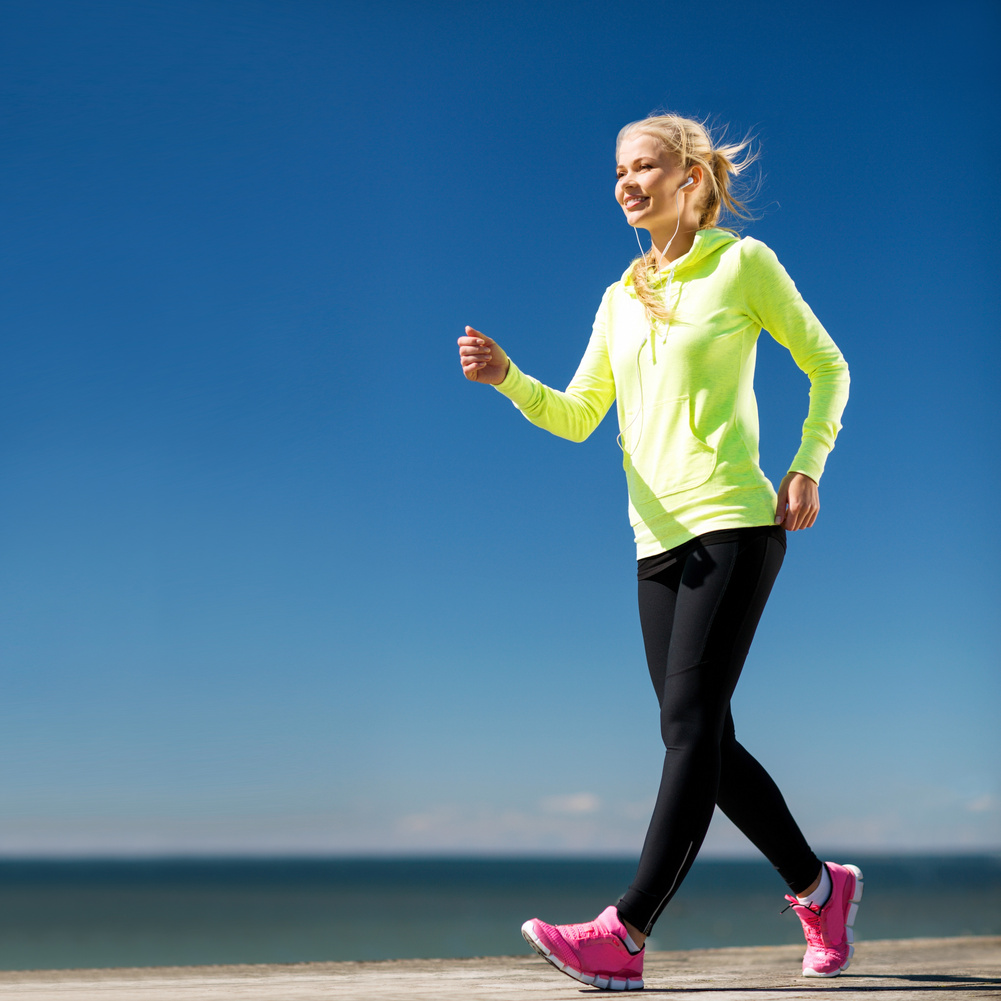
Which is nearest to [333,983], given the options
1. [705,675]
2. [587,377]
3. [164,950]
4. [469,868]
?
[705,675]

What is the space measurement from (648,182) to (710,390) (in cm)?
56

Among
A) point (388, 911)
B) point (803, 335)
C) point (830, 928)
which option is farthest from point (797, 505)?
point (388, 911)

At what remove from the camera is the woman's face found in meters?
2.27

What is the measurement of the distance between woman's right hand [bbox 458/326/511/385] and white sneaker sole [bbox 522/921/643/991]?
47.6 inches

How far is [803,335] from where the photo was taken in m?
2.20

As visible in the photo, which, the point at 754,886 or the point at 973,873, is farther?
the point at 973,873

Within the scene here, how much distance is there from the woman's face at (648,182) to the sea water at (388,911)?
10.2 metres

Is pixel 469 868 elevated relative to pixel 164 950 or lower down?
lower down

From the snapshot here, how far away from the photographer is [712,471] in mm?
2059

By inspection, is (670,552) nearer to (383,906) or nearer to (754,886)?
(383,906)

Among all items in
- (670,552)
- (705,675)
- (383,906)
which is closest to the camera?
(705,675)

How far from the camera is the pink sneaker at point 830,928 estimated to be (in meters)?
2.16

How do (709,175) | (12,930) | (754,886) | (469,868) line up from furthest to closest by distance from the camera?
(469,868), (754,886), (12,930), (709,175)

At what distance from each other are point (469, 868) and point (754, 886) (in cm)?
4379
